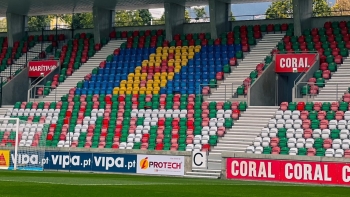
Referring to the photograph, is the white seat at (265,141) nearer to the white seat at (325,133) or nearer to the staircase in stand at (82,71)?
the white seat at (325,133)

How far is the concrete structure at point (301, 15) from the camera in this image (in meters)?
41.2

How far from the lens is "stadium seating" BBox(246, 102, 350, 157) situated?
31.1 meters

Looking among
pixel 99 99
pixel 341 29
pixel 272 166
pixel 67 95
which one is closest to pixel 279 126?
pixel 272 166

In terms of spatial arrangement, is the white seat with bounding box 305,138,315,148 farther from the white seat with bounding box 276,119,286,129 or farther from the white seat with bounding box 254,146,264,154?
the white seat with bounding box 276,119,286,129

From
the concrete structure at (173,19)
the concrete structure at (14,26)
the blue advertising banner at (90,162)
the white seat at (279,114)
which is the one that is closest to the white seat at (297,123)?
the white seat at (279,114)

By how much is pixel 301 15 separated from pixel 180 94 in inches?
313

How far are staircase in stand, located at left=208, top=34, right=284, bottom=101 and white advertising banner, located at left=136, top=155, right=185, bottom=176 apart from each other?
768 centimetres

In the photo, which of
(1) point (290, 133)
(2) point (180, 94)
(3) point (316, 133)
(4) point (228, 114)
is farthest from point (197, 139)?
(3) point (316, 133)

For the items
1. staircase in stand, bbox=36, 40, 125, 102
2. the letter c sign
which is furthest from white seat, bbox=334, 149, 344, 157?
staircase in stand, bbox=36, 40, 125, 102

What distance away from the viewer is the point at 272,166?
2836 cm

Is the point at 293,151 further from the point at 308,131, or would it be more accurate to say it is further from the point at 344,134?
the point at 344,134

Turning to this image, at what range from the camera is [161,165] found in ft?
104

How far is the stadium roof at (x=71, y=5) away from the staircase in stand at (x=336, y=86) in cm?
961

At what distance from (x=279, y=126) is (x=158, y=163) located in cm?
592
